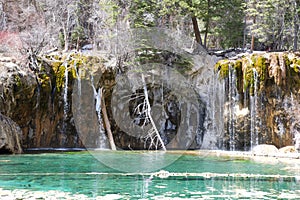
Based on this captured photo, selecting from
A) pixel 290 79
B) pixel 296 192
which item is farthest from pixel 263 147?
pixel 296 192

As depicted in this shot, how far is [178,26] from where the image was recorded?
30188 millimetres

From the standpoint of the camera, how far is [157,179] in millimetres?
11602

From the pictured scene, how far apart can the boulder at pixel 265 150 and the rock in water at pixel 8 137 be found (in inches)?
389

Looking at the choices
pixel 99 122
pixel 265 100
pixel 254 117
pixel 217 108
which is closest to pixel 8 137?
pixel 99 122

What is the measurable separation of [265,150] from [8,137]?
1053cm

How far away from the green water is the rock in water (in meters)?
2.71

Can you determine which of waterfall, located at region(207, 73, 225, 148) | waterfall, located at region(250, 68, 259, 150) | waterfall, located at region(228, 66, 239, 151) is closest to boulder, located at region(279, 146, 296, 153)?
Result: waterfall, located at region(250, 68, 259, 150)

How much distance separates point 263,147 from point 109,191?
1172 cm

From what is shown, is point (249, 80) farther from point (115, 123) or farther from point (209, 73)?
point (115, 123)

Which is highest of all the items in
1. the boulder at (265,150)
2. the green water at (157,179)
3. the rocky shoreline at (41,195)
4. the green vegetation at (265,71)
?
the green vegetation at (265,71)

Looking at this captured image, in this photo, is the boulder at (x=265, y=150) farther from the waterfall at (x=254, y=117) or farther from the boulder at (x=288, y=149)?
the waterfall at (x=254, y=117)

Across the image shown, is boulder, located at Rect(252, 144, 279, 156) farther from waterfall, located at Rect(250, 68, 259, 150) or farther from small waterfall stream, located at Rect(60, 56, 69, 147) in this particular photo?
small waterfall stream, located at Rect(60, 56, 69, 147)

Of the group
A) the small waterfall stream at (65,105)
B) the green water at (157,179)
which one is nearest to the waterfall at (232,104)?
the green water at (157,179)

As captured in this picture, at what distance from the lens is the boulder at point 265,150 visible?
760 inches
